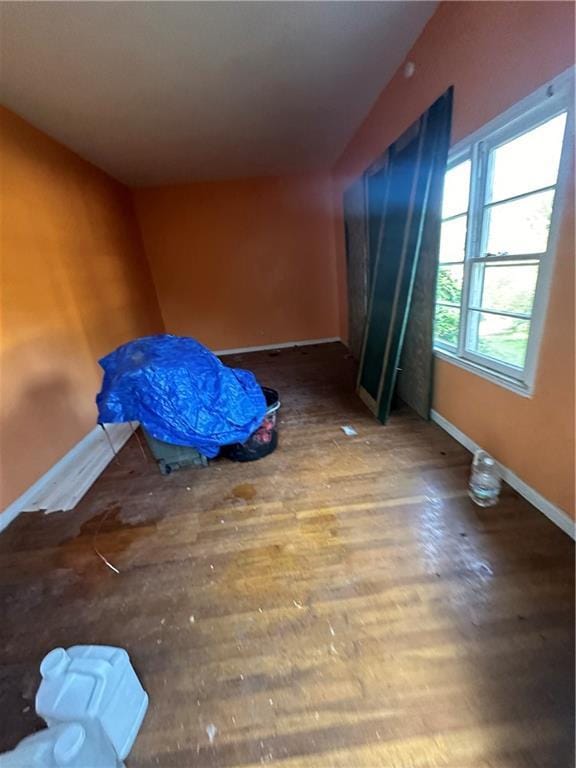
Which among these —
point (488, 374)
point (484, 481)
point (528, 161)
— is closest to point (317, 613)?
point (484, 481)

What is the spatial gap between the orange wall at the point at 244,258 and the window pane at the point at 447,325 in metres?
3.06

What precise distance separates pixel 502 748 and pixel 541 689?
22cm

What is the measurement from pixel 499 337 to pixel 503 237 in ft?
1.75

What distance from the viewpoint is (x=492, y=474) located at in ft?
5.73

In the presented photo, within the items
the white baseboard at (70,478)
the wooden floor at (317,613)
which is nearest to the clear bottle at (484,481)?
the wooden floor at (317,613)

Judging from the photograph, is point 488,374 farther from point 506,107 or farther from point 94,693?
point 94,693

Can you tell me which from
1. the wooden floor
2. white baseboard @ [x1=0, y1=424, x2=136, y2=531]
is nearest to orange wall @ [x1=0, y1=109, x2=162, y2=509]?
white baseboard @ [x1=0, y1=424, x2=136, y2=531]

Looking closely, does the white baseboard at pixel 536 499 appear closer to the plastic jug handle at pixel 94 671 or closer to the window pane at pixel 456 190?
the window pane at pixel 456 190

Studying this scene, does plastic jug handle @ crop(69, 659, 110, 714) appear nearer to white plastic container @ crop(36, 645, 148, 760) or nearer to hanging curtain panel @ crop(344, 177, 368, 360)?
white plastic container @ crop(36, 645, 148, 760)

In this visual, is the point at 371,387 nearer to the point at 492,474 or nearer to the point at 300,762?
the point at 492,474

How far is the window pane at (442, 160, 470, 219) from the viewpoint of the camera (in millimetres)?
1902

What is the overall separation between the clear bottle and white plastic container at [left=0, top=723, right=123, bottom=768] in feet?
5.67

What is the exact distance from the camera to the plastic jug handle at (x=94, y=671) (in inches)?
32.7

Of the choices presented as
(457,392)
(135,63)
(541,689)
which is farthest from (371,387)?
(135,63)
